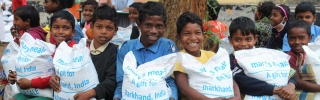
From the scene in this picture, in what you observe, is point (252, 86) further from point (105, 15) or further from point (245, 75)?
point (105, 15)

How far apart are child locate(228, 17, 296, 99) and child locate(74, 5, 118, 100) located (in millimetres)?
975

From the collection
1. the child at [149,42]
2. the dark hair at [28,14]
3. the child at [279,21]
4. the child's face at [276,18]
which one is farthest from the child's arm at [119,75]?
the child's face at [276,18]

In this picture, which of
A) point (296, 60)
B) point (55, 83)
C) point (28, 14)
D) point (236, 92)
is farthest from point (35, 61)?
point (296, 60)

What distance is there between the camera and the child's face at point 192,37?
3.33 meters

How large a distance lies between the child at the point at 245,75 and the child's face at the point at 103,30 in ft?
3.34

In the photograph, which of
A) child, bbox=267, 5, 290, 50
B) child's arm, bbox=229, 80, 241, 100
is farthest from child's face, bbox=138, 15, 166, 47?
child, bbox=267, 5, 290, 50

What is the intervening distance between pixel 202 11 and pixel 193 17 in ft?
3.62

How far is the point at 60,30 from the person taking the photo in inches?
142

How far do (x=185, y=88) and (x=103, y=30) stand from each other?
0.84 meters

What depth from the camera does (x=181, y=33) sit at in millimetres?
3420

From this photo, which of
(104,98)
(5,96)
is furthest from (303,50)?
(5,96)

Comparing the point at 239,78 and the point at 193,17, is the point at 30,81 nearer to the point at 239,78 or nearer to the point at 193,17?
the point at 193,17

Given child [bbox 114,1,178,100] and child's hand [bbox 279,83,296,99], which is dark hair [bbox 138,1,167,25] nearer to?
child [bbox 114,1,178,100]

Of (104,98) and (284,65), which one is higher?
(284,65)
